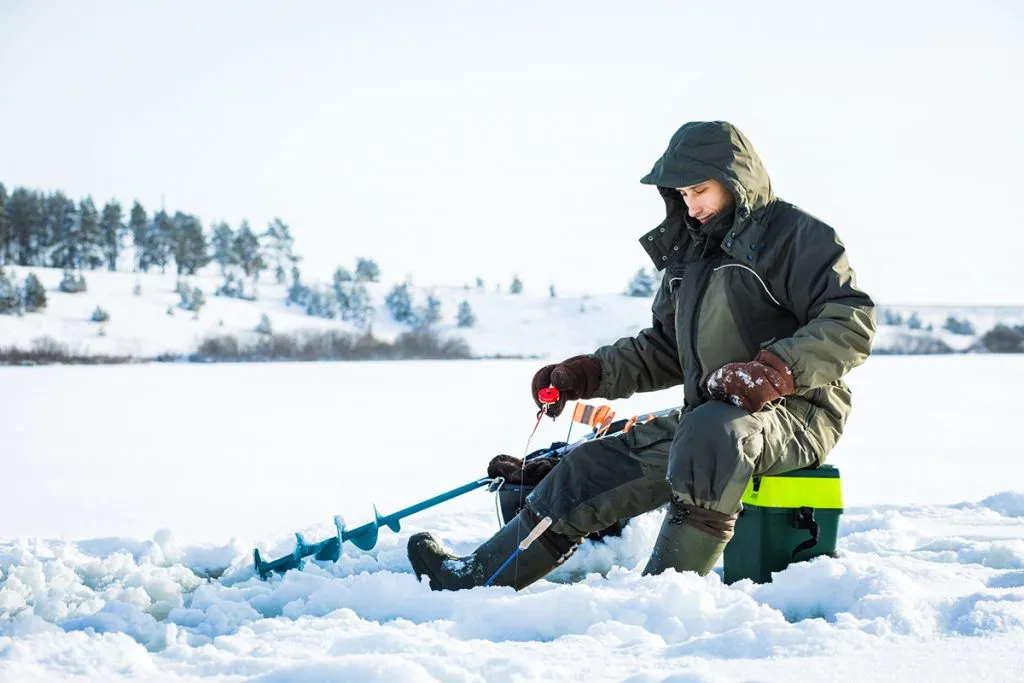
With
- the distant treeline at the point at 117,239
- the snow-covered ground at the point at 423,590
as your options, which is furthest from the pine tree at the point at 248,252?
the snow-covered ground at the point at 423,590

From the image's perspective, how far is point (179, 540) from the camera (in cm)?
392

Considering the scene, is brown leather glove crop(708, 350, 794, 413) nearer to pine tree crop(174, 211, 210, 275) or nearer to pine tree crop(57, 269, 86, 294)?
pine tree crop(57, 269, 86, 294)

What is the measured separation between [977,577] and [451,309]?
5979 centimetres

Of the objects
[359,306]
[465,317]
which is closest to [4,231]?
[359,306]

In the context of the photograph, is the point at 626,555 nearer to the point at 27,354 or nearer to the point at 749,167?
the point at 749,167

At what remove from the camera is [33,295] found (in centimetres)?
4631

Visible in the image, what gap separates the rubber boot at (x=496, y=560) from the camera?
301 cm

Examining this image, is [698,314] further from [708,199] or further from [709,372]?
[708,199]

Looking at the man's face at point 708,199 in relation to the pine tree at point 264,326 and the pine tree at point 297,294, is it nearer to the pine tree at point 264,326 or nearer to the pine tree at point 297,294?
the pine tree at point 264,326

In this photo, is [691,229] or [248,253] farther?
[248,253]

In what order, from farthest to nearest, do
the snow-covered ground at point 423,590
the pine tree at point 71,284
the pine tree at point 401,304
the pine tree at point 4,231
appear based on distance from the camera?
the pine tree at point 401,304 → the pine tree at point 4,231 → the pine tree at point 71,284 → the snow-covered ground at point 423,590

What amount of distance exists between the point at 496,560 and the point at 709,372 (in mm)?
924

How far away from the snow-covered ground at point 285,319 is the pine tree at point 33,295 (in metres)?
0.40

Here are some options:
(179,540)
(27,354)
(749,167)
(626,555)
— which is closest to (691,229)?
(749,167)
